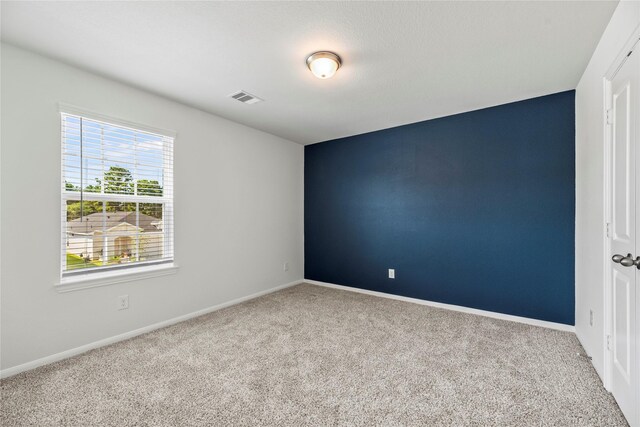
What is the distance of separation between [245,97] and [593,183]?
3.12 metres

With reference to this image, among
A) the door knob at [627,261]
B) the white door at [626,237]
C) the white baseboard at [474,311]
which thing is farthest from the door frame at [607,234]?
the white baseboard at [474,311]

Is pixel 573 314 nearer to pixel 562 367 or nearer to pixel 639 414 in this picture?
pixel 562 367

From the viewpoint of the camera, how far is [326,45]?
2064mm

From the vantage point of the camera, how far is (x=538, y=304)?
297 cm

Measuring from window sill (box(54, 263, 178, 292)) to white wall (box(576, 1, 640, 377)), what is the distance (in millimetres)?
3733

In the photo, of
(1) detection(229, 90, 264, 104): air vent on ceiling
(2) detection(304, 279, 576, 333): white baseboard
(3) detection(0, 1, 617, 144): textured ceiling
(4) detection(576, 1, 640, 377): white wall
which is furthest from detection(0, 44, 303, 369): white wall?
(4) detection(576, 1, 640, 377): white wall

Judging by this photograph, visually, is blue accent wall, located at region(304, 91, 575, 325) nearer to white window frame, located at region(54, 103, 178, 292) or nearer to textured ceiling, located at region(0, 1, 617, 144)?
textured ceiling, located at region(0, 1, 617, 144)

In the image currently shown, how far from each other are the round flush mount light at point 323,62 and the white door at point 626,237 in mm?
Answer: 1717

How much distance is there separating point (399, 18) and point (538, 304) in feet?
9.93

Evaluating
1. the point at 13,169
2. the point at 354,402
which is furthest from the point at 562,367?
the point at 13,169

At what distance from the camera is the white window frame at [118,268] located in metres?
2.33

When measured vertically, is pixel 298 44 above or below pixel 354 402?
above

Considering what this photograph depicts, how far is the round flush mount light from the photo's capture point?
7.07ft

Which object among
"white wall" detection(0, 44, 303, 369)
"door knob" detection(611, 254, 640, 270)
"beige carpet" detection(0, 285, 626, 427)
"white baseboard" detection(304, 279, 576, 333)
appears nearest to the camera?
"door knob" detection(611, 254, 640, 270)
